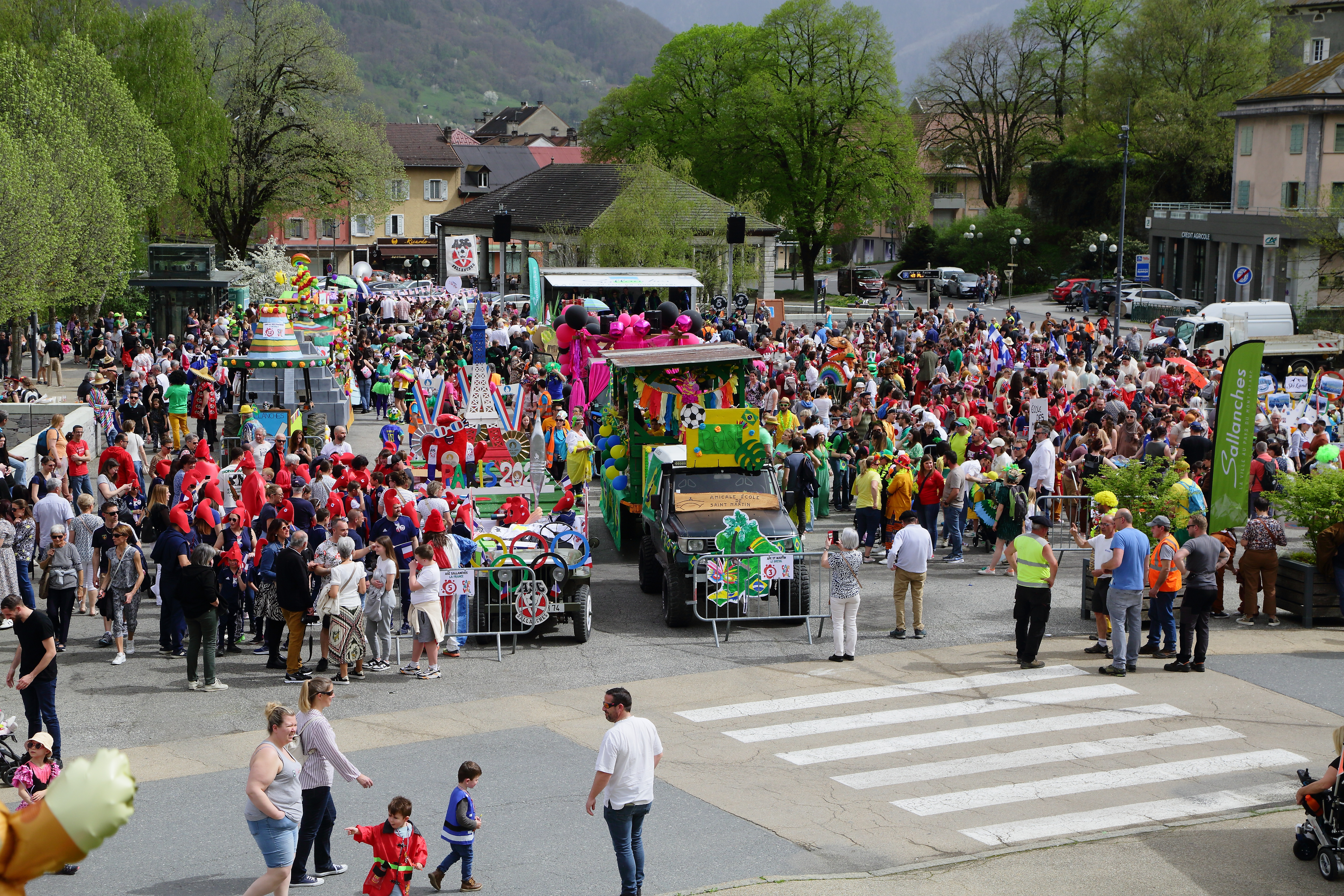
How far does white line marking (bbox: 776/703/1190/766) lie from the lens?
36.2 feet

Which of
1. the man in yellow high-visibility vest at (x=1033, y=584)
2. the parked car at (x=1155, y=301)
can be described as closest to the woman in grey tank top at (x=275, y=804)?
the man in yellow high-visibility vest at (x=1033, y=584)

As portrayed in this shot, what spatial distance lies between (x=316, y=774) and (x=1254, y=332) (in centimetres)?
3352

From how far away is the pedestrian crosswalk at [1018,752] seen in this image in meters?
9.89

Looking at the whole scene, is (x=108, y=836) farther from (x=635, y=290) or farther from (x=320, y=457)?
(x=635, y=290)

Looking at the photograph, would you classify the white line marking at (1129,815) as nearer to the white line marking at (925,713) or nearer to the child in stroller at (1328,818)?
the child in stroller at (1328,818)

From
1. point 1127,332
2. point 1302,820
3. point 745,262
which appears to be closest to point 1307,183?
point 1127,332

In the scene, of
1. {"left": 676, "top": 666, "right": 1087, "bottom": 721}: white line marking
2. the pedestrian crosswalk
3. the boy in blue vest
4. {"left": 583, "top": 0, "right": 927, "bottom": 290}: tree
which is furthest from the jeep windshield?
{"left": 583, "top": 0, "right": 927, "bottom": 290}: tree

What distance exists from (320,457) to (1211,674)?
1089cm

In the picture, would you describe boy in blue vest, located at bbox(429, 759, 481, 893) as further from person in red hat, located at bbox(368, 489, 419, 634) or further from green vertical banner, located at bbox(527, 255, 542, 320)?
green vertical banner, located at bbox(527, 255, 542, 320)

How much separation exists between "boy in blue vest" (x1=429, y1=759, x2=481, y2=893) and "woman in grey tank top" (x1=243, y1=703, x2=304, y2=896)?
93 cm

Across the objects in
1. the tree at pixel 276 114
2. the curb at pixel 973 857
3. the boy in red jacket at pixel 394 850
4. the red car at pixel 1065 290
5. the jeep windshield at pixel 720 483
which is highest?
the tree at pixel 276 114

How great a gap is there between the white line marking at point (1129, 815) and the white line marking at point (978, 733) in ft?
5.22

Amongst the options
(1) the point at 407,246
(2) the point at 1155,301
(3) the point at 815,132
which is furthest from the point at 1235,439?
(1) the point at 407,246

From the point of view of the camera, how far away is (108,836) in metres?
3.56
